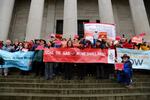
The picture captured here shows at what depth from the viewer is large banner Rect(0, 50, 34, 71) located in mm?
13699

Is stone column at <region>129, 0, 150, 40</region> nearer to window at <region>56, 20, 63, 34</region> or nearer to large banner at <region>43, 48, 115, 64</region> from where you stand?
large banner at <region>43, 48, 115, 64</region>

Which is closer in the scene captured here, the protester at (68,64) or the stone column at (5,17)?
the protester at (68,64)

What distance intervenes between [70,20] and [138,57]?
809 centimetres

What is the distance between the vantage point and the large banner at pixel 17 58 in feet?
44.9

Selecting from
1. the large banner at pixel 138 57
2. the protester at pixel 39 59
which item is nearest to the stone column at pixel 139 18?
the large banner at pixel 138 57

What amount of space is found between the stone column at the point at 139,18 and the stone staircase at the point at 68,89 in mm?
9502

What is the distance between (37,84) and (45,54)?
7.75 ft

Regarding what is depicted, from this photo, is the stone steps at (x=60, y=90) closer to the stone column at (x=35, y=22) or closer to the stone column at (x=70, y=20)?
the stone column at (x=70, y=20)

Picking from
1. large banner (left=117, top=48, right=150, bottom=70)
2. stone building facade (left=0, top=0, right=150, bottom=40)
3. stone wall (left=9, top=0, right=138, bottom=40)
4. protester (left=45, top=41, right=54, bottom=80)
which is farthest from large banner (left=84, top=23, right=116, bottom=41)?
stone wall (left=9, top=0, right=138, bottom=40)

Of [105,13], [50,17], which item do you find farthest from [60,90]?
[50,17]

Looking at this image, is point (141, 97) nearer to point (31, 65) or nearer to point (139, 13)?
point (31, 65)

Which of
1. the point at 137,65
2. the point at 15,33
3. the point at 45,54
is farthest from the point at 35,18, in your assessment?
the point at 137,65

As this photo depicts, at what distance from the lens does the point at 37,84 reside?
35.9ft

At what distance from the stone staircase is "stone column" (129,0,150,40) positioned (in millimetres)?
9502
